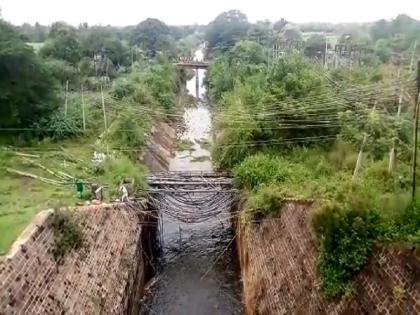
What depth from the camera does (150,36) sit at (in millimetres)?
72375

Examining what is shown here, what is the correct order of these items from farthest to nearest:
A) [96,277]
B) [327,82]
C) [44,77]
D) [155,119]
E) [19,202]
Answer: [155,119] < [44,77] < [327,82] < [19,202] < [96,277]

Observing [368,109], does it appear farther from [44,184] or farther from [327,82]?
[44,184]

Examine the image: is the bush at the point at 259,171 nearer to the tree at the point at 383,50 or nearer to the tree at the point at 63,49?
the tree at the point at 383,50

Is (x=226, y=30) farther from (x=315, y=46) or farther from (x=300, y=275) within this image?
(x=300, y=275)

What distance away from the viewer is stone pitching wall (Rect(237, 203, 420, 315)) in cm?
891

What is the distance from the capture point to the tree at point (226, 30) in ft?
238

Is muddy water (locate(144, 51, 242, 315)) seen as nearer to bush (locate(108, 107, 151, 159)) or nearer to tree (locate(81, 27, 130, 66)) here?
bush (locate(108, 107, 151, 159))

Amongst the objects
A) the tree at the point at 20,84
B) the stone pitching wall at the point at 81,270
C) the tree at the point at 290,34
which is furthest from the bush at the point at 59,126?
the tree at the point at 290,34

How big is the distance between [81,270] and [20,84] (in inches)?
527

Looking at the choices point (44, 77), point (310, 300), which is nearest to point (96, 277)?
point (310, 300)

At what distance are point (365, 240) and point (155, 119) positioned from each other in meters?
23.7

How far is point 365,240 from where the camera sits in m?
10.1

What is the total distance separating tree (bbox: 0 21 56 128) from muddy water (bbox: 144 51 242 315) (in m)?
8.53

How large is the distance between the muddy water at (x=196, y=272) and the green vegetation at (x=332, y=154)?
2.77m
